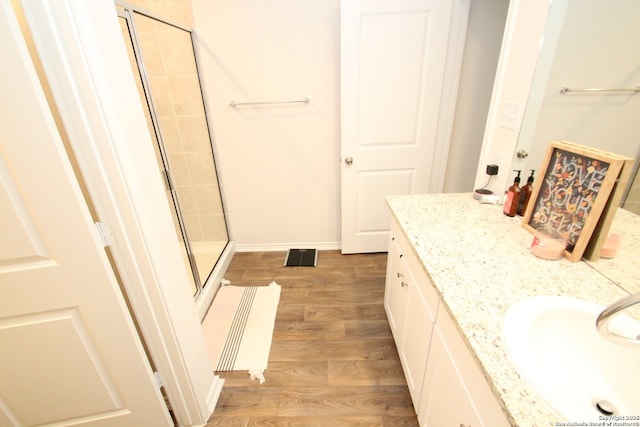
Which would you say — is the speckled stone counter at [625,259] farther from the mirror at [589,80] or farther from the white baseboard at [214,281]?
the white baseboard at [214,281]

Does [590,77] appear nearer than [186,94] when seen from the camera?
Yes

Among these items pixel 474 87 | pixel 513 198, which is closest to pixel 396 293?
pixel 513 198

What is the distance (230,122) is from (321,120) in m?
0.74

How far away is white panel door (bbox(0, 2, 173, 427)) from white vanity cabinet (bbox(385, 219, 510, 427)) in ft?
3.67

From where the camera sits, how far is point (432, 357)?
1.06 meters

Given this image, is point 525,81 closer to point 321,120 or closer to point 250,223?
point 321,120

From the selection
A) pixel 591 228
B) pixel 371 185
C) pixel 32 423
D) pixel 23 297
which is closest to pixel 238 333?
pixel 32 423

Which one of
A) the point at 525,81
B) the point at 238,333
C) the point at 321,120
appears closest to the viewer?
the point at 525,81

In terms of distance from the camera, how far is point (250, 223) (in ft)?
8.76

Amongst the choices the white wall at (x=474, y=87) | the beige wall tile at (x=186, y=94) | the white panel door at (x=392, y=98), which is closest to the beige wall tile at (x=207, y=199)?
the beige wall tile at (x=186, y=94)

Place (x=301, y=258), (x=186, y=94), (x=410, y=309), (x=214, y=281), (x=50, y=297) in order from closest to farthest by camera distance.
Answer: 1. (x=50, y=297)
2. (x=410, y=309)
3. (x=186, y=94)
4. (x=214, y=281)
5. (x=301, y=258)

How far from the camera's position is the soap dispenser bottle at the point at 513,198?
1.34 m

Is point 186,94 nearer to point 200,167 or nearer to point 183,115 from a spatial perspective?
point 183,115

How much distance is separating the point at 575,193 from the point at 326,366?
143cm
